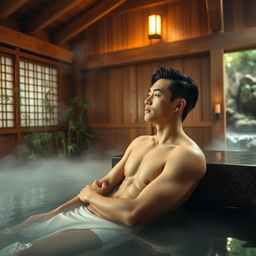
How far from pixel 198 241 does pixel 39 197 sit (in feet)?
6.22

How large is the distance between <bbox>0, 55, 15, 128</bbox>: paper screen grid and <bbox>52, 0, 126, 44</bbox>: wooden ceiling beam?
51.2 inches

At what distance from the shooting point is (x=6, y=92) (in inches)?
194

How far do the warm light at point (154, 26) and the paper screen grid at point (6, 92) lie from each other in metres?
2.60

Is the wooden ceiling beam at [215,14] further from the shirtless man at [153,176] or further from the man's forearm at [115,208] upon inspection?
the man's forearm at [115,208]

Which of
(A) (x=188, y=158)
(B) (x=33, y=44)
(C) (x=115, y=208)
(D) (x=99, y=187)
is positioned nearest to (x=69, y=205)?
(D) (x=99, y=187)

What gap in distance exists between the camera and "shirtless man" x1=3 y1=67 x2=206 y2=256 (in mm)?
1389

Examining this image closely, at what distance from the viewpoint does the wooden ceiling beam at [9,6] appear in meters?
4.36

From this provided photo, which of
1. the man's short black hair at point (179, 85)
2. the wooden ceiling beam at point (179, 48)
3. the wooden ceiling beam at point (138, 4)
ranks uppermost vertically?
the wooden ceiling beam at point (138, 4)

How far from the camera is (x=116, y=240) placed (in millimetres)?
1503

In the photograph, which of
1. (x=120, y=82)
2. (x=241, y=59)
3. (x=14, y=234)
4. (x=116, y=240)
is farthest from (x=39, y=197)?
(x=241, y=59)

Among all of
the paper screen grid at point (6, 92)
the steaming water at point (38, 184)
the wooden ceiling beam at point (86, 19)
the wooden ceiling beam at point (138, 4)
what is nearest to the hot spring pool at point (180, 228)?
the steaming water at point (38, 184)

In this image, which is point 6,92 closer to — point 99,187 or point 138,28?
point 138,28

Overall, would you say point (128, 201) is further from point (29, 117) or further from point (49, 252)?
point (29, 117)

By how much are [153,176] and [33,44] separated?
450cm
